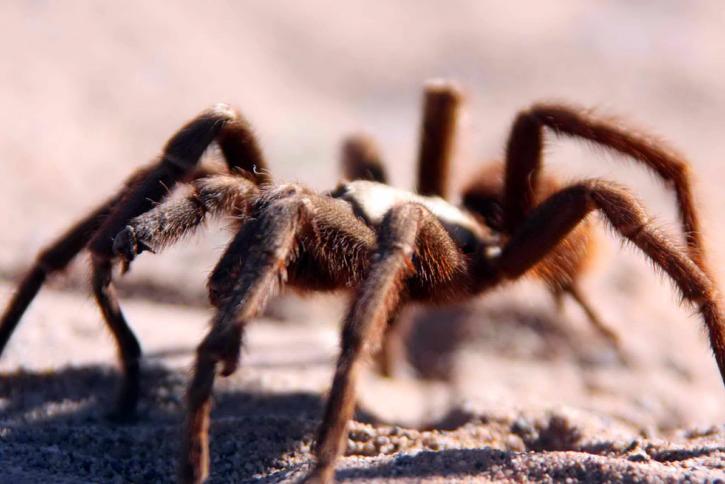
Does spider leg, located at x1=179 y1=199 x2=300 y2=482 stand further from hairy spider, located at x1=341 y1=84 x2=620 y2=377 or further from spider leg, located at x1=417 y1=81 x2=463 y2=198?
spider leg, located at x1=417 y1=81 x2=463 y2=198

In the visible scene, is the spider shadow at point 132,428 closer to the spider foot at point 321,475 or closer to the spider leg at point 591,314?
the spider foot at point 321,475

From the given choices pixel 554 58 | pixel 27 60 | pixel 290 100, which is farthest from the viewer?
pixel 554 58

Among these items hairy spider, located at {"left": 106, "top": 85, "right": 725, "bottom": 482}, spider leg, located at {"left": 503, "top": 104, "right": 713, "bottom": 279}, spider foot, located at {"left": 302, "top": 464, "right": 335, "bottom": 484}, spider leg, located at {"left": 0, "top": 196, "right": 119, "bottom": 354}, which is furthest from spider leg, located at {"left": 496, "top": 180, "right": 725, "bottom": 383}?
spider leg, located at {"left": 0, "top": 196, "right": 119, "bottom": 354}

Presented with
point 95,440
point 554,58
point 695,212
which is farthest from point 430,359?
point 554,58

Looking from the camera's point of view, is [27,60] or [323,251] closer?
[323,251]

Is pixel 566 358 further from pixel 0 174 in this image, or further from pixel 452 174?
pixel 0 174

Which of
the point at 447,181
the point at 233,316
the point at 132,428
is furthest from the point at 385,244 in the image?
the point at 447,181
